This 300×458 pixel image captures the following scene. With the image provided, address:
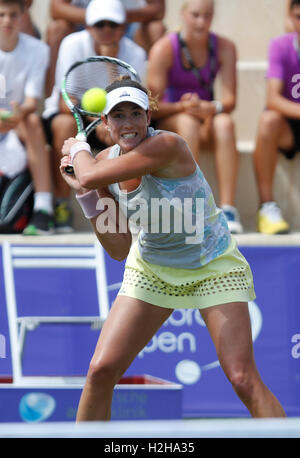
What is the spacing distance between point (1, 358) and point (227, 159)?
1916 millimetres

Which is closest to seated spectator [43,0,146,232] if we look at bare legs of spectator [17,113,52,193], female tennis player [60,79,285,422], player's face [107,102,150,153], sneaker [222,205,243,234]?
bare legs of spectator [17,113,52,193]

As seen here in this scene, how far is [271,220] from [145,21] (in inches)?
68.9

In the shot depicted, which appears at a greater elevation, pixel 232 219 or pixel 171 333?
pixel 232 219

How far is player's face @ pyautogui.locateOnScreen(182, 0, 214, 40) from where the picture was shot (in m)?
5.41

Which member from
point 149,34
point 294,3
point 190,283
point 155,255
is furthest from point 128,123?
point 149,34

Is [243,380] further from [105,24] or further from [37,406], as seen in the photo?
[105,24]

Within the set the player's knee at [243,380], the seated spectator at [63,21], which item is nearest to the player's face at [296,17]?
the seated spectator at [63,21]

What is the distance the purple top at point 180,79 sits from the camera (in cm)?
544

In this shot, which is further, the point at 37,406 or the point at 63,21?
the point at 63,21

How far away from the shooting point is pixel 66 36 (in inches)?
221

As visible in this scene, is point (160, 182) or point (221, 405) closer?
point (160, 182)

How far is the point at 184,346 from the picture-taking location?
4.69 meters
